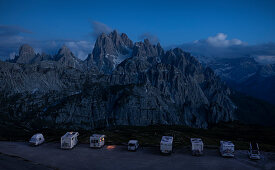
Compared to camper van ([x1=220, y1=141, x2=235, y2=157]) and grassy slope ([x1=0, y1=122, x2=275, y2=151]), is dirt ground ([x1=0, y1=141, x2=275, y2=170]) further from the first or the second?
grassy slope ([x1=0, y1=122, x2=275, y2=151])

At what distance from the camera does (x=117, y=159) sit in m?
41.2

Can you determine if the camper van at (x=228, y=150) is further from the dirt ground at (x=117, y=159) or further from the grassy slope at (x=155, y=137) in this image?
the grassy slope at (x=155, y=137)

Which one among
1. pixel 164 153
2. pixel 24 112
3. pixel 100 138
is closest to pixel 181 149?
pixel 164 153

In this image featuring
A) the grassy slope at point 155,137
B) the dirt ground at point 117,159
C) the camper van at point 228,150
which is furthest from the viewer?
the grassy slope at point 155,137

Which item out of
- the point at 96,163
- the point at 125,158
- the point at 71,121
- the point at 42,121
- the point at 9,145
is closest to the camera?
the point at 96,163

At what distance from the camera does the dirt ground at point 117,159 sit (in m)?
37.9

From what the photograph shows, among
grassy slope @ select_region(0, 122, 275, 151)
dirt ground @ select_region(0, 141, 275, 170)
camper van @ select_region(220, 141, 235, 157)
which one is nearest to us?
dirt ground @ select_region(0, 141, 275, 170)

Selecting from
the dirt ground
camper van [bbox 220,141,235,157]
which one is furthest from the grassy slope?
camper van [bbox 220,141,235,157]

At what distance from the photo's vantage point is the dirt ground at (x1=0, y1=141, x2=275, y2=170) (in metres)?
37.9

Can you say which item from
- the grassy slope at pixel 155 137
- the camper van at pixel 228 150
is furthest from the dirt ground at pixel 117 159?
the grassy slope at pixel 155 137

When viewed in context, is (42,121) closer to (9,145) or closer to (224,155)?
(9,145)

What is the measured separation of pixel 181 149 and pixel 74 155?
23392mm

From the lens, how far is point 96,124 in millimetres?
199875

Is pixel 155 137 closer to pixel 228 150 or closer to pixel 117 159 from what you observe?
pixel 117 159
